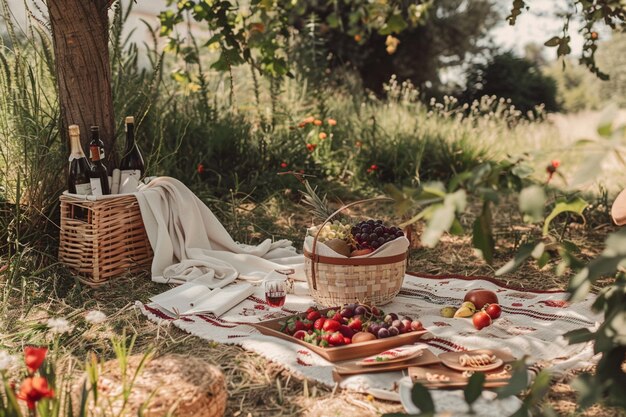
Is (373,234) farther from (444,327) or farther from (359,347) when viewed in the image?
(359,347)

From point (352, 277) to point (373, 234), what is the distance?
260 millimetres

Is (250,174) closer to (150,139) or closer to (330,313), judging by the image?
(150,139)

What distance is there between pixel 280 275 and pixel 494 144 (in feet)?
13.6

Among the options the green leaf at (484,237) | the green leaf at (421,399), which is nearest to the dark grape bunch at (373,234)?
the green leaf at (484,237)

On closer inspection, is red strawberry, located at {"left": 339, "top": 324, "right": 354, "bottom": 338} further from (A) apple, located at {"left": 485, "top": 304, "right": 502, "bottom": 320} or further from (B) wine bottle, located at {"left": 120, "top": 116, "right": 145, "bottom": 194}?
(B) wine bottle, located at {"left": 120, "top": 116, "right": 145, "bottom": 194}

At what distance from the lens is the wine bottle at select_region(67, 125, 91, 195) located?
362 centimetres

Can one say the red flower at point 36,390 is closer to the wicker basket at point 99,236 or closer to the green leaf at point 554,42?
the wicker basket at point 99,236

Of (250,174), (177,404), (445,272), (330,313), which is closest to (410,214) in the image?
(445,272)

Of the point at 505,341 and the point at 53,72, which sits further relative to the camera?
the point at 53,72

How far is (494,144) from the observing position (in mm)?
7047

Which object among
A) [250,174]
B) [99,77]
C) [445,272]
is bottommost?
[445,272]

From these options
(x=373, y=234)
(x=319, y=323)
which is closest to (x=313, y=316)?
(x=319, y=323)

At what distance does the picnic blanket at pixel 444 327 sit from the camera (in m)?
2.51

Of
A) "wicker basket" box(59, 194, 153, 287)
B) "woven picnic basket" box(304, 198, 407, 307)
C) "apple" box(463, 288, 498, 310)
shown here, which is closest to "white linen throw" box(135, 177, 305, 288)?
"wicker basket" box(59, 194, 153, 287)
